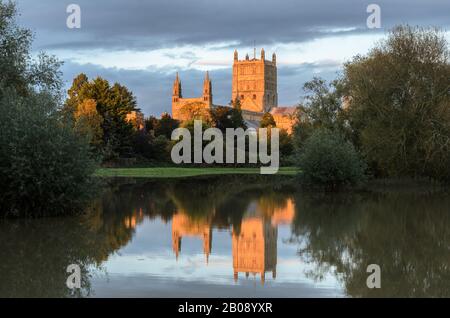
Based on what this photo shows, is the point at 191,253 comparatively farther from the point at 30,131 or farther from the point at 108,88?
the point at 108,88

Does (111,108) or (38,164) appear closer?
(38,164)

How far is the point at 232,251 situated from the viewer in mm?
14867

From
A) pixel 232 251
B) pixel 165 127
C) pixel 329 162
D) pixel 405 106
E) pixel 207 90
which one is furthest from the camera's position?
pixel 207 90

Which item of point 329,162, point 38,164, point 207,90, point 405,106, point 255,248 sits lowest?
point 255,248

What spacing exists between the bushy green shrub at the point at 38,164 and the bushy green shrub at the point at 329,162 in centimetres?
1610

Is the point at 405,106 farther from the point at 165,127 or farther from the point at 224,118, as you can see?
the point at 224,118

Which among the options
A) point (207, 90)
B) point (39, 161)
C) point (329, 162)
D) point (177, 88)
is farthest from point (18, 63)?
point (177, 88)

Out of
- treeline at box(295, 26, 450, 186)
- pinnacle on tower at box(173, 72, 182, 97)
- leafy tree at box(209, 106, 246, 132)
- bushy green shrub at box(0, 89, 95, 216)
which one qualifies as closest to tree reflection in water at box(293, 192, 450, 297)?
bushy green shrub at box(0, 89, 95, 216)

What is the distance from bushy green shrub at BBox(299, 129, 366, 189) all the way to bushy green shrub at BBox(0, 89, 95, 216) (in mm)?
→ 16103

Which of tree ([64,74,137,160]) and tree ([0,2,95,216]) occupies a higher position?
tree ([64,74,137,160])

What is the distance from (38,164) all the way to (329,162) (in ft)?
60.7

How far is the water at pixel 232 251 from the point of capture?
1084cm

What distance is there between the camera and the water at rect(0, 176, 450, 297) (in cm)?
1084

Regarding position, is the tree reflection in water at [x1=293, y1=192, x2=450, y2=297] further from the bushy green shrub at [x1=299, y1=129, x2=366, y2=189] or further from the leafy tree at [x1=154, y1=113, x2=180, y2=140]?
the leafy tree at [x1=154, y1=113, x2=180, y2=140]
